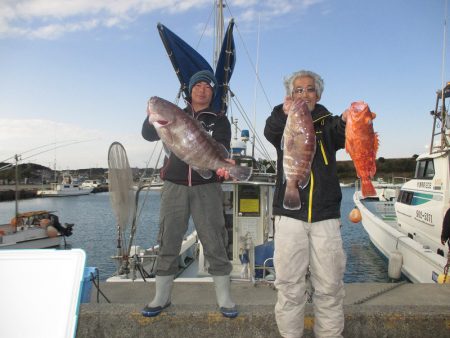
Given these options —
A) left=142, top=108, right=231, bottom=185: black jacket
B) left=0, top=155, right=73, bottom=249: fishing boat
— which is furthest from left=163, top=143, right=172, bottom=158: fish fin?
left=0, top=155, right=73, bottom=249: fishing boat

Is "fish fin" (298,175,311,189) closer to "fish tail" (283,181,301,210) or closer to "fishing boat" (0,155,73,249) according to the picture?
"fish tail" (283,181,301,210)

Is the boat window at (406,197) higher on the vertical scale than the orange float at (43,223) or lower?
higher

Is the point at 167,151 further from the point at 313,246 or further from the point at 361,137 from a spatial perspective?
the point at 361,137

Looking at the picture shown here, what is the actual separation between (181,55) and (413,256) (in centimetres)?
A: 980

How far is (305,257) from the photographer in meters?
3.00

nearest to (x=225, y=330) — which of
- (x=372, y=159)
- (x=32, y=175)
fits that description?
(x=372, y=159)

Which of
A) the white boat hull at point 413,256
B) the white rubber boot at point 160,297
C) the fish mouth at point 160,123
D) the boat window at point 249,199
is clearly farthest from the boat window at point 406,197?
the fish mouth at point 160,123

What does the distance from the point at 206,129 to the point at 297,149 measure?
1073mm

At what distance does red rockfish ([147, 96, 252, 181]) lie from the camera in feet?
10.7

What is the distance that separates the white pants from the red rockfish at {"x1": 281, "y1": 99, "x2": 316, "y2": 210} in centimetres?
26

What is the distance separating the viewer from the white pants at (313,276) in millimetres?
2932

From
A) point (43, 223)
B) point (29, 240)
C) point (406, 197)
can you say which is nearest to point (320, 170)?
point (406, 197)

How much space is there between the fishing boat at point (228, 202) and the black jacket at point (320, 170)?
2919mm

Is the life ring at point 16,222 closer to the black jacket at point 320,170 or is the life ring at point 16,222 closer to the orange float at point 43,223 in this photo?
the orange float at point 43,223
